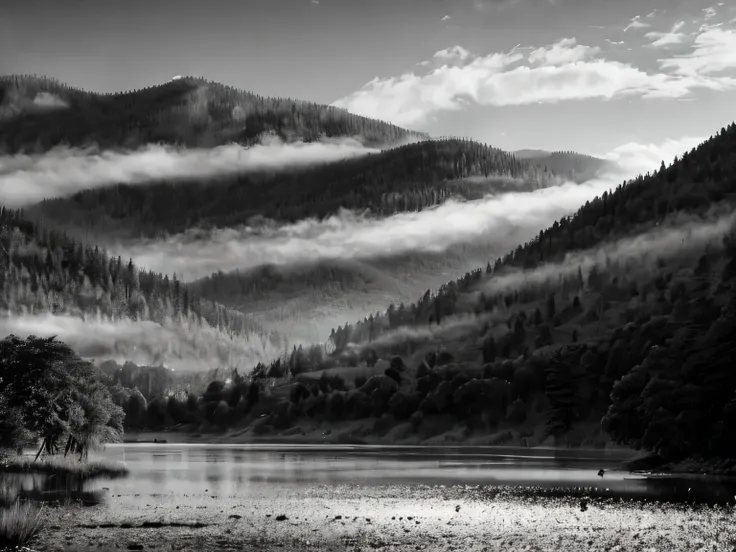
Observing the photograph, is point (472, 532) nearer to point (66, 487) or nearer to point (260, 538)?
point (260, 538)

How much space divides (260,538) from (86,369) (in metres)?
83.9

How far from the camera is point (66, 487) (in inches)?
4911

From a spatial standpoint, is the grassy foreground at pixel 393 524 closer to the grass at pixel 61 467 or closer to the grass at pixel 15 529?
the grass at pixel 15 529

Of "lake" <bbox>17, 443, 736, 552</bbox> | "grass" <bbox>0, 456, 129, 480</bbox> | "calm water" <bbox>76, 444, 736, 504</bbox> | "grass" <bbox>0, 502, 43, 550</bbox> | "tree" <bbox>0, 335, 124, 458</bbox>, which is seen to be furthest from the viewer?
"tree" <bbox>0, 335, 124, 458</bbox>

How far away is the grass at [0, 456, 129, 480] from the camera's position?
450 feet

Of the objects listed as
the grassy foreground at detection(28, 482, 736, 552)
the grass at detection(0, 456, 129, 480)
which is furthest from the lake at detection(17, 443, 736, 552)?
the grass at detection(0, 456, 129, 480)

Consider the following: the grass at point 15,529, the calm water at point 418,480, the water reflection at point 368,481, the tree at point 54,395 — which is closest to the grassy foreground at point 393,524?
the grass at point 15,529

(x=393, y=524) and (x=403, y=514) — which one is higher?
(x=393, y=524)

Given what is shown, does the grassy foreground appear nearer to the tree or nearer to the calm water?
the calm water

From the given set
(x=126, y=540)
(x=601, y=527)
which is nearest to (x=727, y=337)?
(x=601, y=527)

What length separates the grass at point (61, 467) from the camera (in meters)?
137

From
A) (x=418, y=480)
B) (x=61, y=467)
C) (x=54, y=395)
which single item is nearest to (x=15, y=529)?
(x=61, y=467)

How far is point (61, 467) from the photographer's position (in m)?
142

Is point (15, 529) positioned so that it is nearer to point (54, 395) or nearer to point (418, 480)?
point (54, 395)
